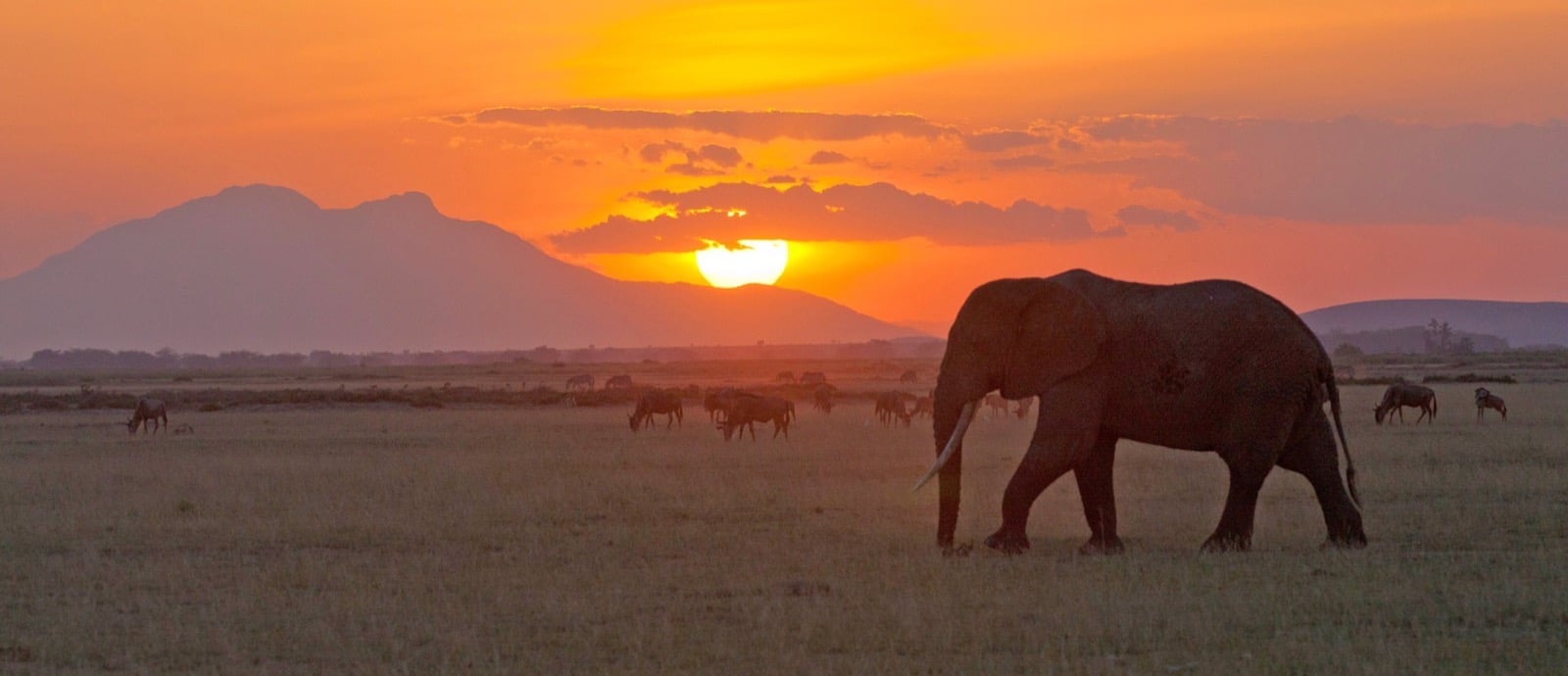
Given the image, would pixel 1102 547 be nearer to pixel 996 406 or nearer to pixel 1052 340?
pixel 1052 340

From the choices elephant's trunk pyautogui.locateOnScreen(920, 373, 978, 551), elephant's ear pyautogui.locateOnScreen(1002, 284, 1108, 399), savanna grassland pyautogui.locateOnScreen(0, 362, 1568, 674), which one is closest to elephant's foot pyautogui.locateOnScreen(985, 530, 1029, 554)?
savanna grassland pyautogui.locateOnScreen(0, 362, 1568, 674)

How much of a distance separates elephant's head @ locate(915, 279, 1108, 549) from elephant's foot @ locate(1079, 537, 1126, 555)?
132 cm

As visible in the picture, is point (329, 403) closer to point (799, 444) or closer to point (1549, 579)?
point (799, 444)

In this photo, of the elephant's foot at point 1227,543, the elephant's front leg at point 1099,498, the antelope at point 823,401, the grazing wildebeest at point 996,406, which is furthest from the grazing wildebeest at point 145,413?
the elephant's foot at point 1227,543

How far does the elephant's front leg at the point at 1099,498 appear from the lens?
1681cm

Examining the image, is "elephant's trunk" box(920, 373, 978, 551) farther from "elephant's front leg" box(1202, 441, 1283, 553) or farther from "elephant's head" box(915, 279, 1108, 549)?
"elephant's front leg" box(1202, 441, 1283, 553)

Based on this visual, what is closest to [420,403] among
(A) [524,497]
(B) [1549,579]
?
(A) [524,497]

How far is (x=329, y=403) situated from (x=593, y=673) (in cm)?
5517

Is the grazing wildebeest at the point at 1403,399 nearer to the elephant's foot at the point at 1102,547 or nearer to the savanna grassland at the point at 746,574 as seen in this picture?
the savanna grassland at the point at 746,574

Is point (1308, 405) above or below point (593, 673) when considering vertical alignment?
above

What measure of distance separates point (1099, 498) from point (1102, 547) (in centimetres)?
50

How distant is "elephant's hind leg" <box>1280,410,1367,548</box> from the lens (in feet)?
55.7

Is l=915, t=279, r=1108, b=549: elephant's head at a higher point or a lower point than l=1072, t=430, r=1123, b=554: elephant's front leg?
higher

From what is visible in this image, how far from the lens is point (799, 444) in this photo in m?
36.5
